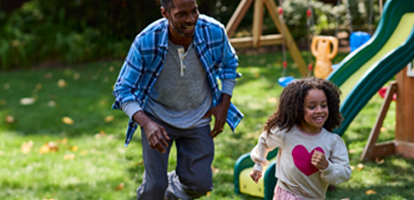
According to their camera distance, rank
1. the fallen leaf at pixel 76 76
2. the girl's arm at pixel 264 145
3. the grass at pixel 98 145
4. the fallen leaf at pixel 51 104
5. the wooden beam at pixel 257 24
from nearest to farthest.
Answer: the girl's arm at pixel 264 145 < the grass at pixel 98 145 < the wooden beam at pixel 257 24 < the fallen leaf at pixel 51 104 < the fallen leaf at pixel 76 76

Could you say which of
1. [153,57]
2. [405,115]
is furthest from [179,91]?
[405,115]

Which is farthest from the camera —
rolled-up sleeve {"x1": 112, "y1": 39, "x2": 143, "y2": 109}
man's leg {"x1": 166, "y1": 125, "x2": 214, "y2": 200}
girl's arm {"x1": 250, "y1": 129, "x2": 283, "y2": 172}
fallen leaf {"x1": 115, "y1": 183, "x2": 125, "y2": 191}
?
fallen leaf {"x1": 115, "y1": 183, "x2": 125, "y2": 191}

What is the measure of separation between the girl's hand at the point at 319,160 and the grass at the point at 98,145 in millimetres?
1291

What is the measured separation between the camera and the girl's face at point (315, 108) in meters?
2.72

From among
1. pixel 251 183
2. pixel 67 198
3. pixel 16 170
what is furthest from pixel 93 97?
pixel 251 183

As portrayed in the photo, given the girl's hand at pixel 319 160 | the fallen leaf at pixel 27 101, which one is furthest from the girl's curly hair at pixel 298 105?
the fallen leaf at pixel 27 101

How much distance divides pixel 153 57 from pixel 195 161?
751mm

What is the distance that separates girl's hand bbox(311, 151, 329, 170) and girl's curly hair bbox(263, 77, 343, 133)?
0.89ft

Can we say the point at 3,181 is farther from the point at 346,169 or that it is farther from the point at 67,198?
the point at 346,169

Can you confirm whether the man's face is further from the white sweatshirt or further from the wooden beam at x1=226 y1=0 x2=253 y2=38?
the wooden beam at x1=226 y1=0 x2=253 y2=38

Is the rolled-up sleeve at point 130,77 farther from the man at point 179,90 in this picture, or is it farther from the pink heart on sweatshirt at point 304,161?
the pink heart on sweatshirt at point 304,161

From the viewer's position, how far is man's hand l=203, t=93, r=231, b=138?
3311 millimetres

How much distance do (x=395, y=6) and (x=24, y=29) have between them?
976cm

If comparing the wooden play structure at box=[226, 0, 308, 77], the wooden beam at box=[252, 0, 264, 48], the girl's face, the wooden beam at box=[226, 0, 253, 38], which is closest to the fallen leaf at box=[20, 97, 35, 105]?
the wooden play structure at box=[226, 0, 308, 77]
